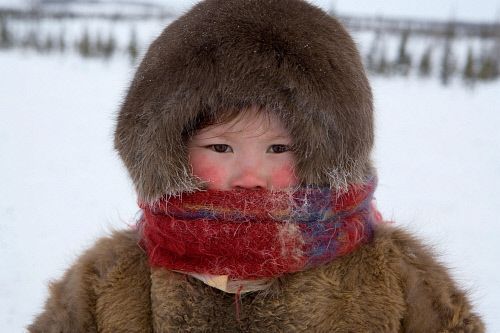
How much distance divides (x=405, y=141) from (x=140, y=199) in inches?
336

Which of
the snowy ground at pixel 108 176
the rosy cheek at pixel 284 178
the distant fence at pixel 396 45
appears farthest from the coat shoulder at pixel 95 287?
the distant fence at pixel 396 45

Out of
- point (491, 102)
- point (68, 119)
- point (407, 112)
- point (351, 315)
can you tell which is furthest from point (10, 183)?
point (491, 102)

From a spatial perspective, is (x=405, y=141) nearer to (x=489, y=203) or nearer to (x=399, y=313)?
(x=489, y=203)

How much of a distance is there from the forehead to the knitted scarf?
14 centimetres

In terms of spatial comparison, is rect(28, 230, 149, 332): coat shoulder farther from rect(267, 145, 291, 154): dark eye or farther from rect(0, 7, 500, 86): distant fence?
rect(0, 7, 500, 86): distant fence

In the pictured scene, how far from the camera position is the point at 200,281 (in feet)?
4.11

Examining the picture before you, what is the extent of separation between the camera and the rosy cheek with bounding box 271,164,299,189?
4.08ft

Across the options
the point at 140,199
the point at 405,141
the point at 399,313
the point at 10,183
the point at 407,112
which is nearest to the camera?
the point at 399,313

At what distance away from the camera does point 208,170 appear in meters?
1.26

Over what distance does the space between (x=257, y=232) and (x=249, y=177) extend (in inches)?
5.1

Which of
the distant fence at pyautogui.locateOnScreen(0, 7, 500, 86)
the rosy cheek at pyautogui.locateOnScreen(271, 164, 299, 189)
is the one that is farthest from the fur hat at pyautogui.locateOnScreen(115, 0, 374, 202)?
the distant fence at pyautogui.locateOnScreen(0, 7, 500, 86)

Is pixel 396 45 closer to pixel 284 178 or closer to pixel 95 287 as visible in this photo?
pixel 284 178

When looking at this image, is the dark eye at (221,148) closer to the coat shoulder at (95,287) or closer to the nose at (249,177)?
the nose at (249,177)

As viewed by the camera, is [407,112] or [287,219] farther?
[407,112]
